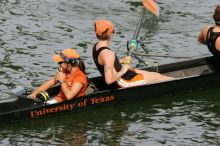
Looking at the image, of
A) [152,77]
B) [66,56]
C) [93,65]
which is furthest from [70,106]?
[93,65]

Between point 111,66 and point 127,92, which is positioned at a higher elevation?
point 111,66

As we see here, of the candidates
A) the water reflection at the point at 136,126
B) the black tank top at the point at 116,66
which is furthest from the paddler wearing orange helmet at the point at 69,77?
the water reflection at the point at 136,126

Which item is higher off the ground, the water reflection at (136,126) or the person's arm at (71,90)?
the person's arm at (71,90)

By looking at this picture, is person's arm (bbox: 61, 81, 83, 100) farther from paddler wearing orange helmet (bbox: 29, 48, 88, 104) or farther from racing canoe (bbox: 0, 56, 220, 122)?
racing canoe (bbox: 0, 56, 220, 122)

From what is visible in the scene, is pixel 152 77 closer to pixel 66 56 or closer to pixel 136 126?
pixel 136 126

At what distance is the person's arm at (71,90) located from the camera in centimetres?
1380

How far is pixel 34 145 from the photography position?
12961mm

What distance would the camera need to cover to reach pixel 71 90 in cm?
1388

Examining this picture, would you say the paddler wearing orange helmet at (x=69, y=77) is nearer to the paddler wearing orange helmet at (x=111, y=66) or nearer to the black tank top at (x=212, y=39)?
the paddler wearing orange helmet at (x=111, y=66)

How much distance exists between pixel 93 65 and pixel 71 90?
4225 mm

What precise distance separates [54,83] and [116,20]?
27.8ft

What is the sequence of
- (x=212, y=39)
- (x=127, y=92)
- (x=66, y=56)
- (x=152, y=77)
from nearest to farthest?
1. (x=66, y=56)
2. (x=127, y=92)
3. (x=152, y=77)
4. (x=212, y=39)

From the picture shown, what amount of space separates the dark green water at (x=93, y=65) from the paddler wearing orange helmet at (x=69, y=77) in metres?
0.58

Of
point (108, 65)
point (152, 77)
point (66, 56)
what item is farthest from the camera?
point (152, 77)
